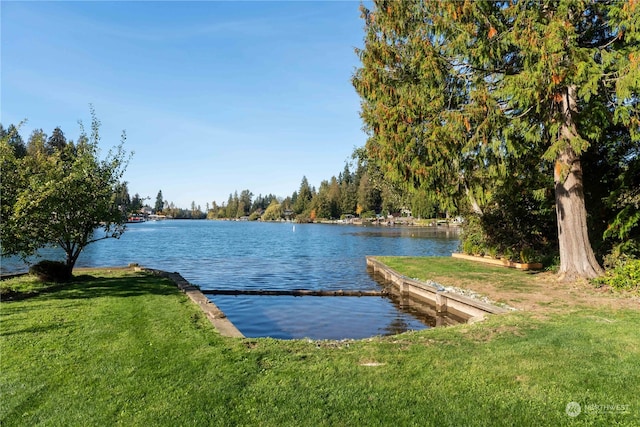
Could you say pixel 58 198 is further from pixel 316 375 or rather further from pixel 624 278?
pixel 624 278

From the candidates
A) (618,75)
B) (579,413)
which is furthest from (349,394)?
(618,75)

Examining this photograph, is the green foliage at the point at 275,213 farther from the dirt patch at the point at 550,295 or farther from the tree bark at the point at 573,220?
the tree bark at the point at 573,220

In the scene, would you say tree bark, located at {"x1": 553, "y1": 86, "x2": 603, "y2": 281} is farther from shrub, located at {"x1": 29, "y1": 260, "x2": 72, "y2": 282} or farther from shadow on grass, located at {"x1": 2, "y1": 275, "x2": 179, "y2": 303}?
shrub, located at {"x1": 29, "y1": 260, "x2": 72, "y2": 282}

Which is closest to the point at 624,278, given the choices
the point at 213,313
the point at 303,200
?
the point at 213,313

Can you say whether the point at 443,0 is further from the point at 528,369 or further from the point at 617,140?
the point at 528,369

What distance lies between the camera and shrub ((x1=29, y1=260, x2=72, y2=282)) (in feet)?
43.7

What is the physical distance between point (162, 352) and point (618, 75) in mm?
12158

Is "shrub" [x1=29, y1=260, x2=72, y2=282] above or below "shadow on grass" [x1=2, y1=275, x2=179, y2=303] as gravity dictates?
above

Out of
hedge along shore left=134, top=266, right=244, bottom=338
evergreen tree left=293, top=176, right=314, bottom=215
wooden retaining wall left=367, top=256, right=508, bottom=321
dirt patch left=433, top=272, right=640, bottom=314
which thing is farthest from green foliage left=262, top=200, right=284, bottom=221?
dirt patch left=433, top=272, right=640, bottom=314

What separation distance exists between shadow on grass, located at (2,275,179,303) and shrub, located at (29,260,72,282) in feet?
1.21

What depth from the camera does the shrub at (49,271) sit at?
1330cm

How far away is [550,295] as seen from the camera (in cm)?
1102

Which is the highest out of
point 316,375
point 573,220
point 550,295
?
point 573,220

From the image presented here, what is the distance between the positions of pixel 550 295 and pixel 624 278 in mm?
2111
